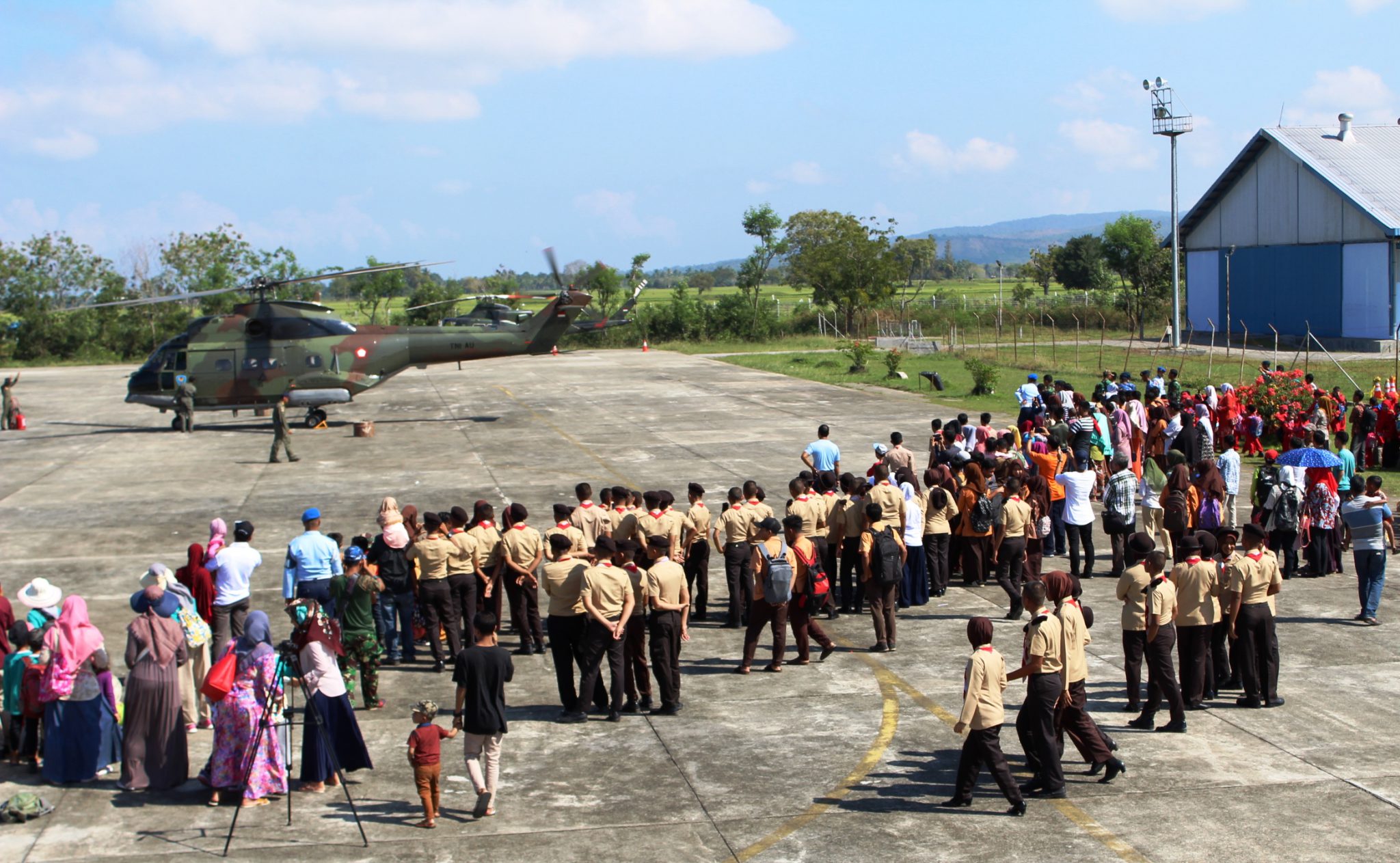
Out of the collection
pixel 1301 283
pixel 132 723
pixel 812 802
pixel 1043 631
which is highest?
pixel 1301 283

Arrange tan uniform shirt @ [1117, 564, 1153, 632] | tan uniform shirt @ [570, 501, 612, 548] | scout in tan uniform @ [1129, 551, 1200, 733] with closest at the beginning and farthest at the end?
1. scout in tan uniform @ [1129, 551, 1200, 733]
2. tan uniform shirt @ [1117, 564, 1153, 632]
3. tan uniform shirt @ [570, 501, 612, 548]

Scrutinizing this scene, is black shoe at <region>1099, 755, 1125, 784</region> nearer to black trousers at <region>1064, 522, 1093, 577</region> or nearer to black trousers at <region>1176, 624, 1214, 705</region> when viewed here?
black trousers at <region>1176, 624, 1214, 705</region>

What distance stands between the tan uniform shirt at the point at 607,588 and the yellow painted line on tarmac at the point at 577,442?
37.6 feet

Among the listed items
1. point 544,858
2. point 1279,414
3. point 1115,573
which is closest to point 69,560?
point 544,858

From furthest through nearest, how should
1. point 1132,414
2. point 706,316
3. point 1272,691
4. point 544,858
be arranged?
point 706,316
point 1132,414
point 1272,691
point 544,858

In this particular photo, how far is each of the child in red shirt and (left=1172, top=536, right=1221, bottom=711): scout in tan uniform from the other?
5.92 metres

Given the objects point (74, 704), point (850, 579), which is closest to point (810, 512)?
point (850, 579)

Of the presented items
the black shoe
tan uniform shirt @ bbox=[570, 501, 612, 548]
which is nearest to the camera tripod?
tan uniform shirt @ bbox=[570, 501, 612, 548]

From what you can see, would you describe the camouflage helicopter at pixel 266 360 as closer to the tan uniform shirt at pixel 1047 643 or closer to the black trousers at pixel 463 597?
the black trousers at pixel 463 597

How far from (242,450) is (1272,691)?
22.9 m

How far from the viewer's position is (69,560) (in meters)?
16.7

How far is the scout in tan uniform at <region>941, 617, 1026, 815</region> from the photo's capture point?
7.98 m

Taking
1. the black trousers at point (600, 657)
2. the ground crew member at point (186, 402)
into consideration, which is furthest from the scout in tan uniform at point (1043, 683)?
the ground crew member at point (186, 402)

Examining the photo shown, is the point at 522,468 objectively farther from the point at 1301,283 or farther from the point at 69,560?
the point at 1301,283
